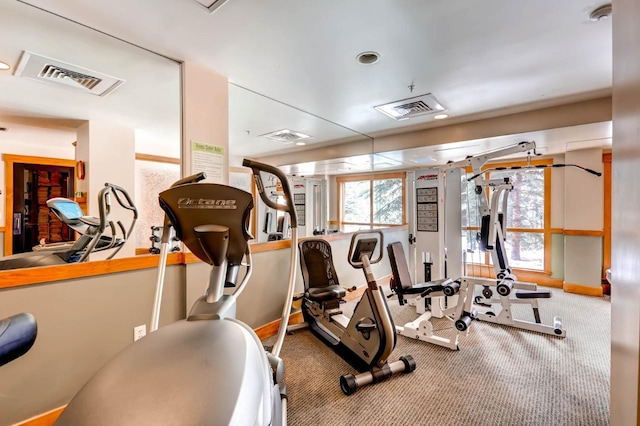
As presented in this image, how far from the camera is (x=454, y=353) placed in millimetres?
2426

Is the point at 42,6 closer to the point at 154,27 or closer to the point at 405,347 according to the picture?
the point at 154,27

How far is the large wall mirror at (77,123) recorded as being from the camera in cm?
190

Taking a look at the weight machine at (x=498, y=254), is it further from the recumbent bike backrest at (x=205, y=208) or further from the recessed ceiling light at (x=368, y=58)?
the recumbent bike backrest at (x=205, y=208)

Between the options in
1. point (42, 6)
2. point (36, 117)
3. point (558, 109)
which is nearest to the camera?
point (42, 6)

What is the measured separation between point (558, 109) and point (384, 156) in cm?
219

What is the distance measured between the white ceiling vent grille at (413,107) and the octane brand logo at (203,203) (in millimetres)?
2420

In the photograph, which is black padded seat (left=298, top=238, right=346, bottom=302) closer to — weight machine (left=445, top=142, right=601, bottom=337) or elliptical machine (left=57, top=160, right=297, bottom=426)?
weight machine (left=445, top=142, right=601, bottom=337)

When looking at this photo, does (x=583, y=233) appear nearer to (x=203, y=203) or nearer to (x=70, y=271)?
(x=203, y=203)

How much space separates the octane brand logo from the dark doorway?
1690 mm

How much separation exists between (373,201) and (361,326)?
164 inches

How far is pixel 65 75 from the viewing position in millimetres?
2148

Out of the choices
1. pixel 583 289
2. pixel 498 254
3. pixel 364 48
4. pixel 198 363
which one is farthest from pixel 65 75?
pixel 583 289

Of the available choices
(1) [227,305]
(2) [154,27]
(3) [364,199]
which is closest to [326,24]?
(2) [154,27]

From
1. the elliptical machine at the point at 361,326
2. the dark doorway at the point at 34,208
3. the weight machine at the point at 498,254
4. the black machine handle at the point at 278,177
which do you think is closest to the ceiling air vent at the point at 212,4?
the black machine handle at the point at 278,177
